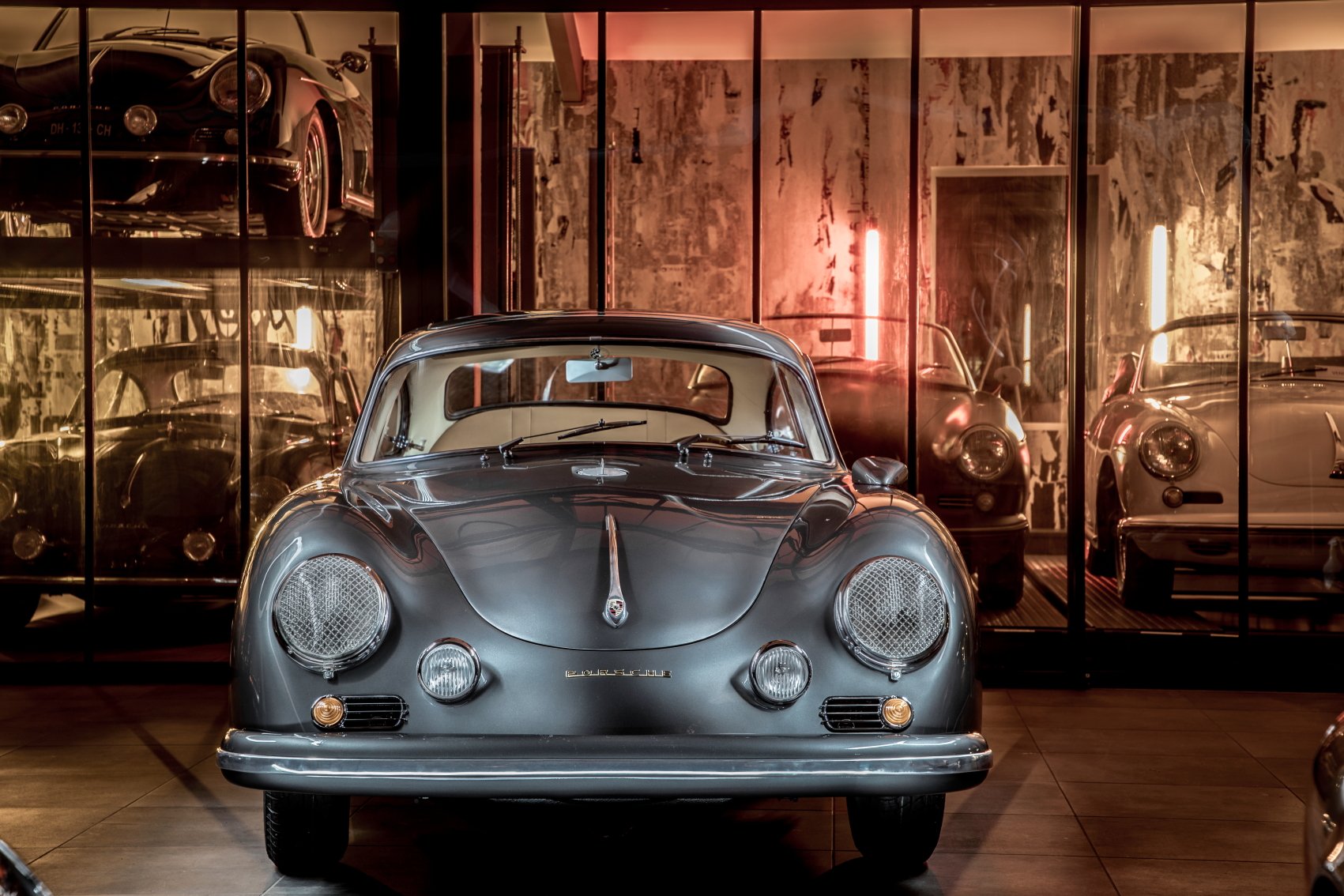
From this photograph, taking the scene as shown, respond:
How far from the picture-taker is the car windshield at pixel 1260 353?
7.30 metres

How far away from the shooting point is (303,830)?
12.6 ft

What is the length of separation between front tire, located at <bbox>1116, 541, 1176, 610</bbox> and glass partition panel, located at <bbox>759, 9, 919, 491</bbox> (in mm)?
1349

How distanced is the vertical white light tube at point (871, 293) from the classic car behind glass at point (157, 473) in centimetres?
320

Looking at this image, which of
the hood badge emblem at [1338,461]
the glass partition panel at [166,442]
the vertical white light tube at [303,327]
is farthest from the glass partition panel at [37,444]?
the hood badge emblem at [1338,461]

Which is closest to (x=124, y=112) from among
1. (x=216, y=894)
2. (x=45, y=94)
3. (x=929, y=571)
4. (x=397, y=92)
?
(x=45, y=94)

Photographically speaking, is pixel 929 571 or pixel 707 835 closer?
pixel 929 571

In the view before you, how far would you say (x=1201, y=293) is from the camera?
7.48m

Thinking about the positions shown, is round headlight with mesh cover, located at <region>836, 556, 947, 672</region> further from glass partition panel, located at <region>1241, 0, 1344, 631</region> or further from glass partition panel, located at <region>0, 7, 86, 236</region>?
glass partition panel, located at <region>0, 7, 86, 236</region>

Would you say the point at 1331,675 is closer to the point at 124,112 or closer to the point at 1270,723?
the point at 1270,723

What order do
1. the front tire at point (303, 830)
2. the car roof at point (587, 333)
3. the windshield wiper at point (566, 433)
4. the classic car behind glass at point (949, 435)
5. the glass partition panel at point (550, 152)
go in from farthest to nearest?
the glass partition panel at point (550, 152), the classic car behind glass at point (949, 435), the car roof at point (587, 333), the windshield wiper at point (566, 433), the front tire at point (303, 830)

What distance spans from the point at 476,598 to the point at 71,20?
5.71 meters

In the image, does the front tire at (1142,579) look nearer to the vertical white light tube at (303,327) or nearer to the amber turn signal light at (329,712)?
the vertical white light tube at (303,327)

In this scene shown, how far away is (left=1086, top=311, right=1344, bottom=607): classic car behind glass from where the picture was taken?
707 cm

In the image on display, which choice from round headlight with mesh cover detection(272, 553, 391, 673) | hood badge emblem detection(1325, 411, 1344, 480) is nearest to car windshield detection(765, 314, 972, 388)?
hood badge emblem detection(1325, 411, 1344, 480)
